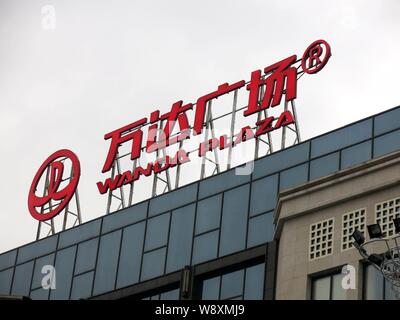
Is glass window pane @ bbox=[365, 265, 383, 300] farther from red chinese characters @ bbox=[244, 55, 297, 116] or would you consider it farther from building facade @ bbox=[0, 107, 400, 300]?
red chinese characters @ bbox=[244, 55, 297, 116]

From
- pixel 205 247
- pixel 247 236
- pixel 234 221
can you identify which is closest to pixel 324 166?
pixel 247 236

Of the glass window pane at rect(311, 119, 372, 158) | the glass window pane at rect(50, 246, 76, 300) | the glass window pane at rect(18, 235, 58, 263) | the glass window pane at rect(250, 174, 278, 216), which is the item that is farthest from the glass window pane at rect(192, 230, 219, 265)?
the glass window pane at rect(18, 235, 58, 263)

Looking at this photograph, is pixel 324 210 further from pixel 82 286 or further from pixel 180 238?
pixel 82 286

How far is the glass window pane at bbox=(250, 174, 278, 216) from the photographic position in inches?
2105

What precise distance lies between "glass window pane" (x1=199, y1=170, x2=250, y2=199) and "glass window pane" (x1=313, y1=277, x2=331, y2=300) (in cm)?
1144

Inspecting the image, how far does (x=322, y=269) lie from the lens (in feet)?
147

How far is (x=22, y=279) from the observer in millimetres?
65750

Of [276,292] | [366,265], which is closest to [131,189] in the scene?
[276,292]

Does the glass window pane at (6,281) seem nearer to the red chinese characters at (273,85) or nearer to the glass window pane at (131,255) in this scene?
the glass window pane at (131,255)

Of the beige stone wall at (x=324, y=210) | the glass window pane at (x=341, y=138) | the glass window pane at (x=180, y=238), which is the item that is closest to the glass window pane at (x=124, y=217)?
the glass window pane at (x=180, y=238)

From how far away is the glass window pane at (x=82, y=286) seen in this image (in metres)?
61.0

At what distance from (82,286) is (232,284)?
1172 centimetres

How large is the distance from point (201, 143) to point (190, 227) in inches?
261

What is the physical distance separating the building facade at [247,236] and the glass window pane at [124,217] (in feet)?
0.20
